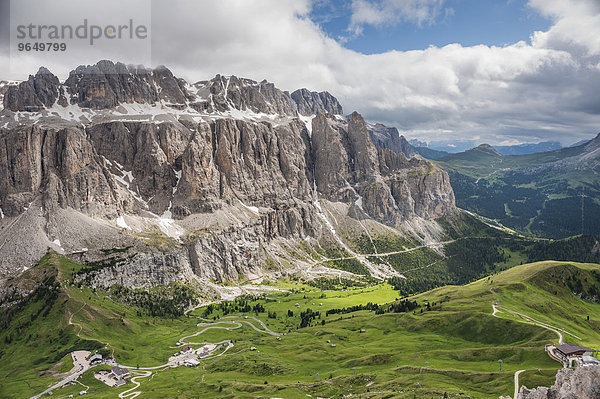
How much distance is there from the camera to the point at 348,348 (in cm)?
15812

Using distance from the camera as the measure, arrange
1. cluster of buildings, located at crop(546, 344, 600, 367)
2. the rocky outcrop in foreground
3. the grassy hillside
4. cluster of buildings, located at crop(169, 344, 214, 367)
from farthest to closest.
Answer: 1. cluster of buildings, located at crop(169, 344, 214, 367)
2. the grassy hillside
3. cluster of buildings, located at crop(546, 344, 600, 367)
4. the rocky outcrop in foreground

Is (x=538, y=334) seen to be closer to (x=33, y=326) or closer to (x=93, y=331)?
(x=93, y=331)

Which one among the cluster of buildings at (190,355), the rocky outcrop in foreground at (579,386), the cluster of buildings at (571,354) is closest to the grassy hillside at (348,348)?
the cluster of buildings at (571,354)

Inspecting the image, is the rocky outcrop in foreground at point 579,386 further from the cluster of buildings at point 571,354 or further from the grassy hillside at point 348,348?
the cluster of buildings at point 571,354

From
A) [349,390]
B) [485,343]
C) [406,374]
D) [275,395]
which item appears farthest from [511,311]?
[275,395]

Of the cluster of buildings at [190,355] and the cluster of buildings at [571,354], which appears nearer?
the cluster of buildings at [571,354]

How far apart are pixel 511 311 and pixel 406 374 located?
70.0m

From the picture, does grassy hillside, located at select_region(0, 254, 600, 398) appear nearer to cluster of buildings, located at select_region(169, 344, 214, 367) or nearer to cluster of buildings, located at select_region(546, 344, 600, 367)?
cluster of buildings, located at select_region(546, 344, 600, 367)

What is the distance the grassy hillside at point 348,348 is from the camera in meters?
114

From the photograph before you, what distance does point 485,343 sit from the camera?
14462cm

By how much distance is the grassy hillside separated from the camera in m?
114

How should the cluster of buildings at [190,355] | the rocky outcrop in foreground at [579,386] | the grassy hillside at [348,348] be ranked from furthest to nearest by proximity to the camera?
1. the cluster of buildings at [190,355]
2. the grassy hillside at [348,348]
3. the rocky outcrop in foreground at [579,386]

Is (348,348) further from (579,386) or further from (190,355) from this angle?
(579,386)

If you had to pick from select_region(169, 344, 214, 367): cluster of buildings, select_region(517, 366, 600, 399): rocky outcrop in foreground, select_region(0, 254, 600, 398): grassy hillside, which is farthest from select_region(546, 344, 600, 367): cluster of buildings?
select_region(169, 344, 214, 367): cluster of buildings
